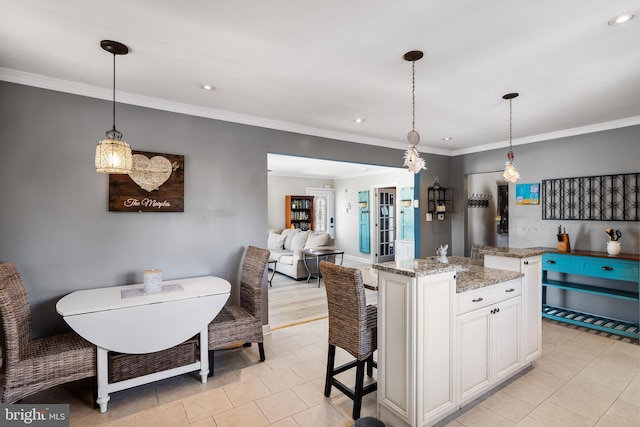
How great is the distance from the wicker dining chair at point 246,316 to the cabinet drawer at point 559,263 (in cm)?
340

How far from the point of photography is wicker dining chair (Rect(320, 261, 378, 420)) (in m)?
2.08

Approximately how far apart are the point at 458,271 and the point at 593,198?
2.85 meters

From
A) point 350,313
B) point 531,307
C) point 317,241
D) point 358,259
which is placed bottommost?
point 358,259

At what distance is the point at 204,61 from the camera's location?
2.22 metres

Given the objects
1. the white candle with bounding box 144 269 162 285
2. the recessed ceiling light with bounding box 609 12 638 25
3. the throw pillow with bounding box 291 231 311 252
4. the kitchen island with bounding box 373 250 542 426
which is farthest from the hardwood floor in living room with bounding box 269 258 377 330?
the recessed ceiling light with bounding box 609 12 638 25

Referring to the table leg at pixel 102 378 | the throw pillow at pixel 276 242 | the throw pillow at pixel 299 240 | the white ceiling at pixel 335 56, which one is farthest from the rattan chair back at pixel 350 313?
the throw pillow at pixel 276 242

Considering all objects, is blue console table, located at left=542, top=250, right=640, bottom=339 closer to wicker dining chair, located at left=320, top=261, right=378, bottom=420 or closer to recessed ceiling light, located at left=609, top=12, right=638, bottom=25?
recessed ceiling light, located at left=609, top=12, right=638, bottom=25

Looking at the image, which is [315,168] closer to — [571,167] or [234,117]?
[234,117]

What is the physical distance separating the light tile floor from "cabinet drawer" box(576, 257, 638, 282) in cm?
74

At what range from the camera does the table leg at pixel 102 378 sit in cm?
220

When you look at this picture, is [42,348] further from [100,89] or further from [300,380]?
[100,89]

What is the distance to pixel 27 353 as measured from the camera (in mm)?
2105

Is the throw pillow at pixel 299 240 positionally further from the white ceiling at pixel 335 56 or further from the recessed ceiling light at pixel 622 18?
the recessed ceiling light at pixel 622 18

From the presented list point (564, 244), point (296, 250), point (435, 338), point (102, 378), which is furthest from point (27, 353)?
point (564, 244)
